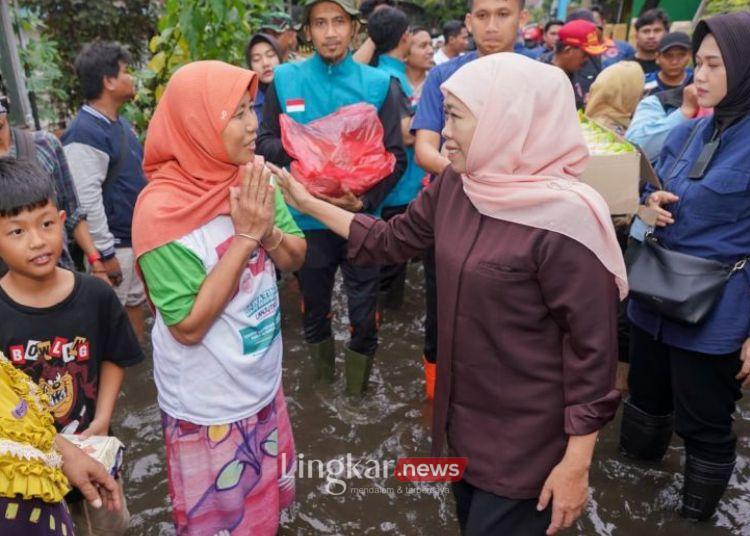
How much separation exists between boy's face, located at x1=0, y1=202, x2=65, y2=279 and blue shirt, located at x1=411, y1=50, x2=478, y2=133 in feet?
6.15

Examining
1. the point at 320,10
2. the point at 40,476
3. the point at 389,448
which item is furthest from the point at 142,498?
the point at 320,10

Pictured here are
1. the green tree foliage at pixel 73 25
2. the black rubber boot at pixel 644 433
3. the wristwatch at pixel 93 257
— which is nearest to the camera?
the black rubber boot at pixel 644 433

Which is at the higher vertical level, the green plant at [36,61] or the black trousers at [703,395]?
the green plant at [36,61]

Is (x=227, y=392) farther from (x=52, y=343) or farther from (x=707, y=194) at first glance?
(x=707, y=194)

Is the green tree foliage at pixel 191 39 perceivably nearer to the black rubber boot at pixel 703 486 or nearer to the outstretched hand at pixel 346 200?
the outstretched hand at pixel 346 200

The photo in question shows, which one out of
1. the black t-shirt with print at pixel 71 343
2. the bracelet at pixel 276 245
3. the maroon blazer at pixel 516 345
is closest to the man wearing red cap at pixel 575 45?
the maroon blazer at pixel 516 345

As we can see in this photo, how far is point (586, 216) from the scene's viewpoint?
158 centimetres

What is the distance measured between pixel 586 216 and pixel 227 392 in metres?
1.20

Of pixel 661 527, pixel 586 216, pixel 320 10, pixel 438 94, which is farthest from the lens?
pixel 320 10

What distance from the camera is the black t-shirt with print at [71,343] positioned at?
1.91 meters

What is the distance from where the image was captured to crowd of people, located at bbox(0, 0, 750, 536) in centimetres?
162

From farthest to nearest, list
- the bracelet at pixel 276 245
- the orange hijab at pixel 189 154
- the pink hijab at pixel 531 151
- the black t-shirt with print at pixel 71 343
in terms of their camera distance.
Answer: the bracelet at pixel 276 245 → the black t-shirt with print at pixel 71 343 → the orange hijab at pixel 189 154 → the pink hijab at pixel 531 151

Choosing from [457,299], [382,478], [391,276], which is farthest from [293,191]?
[391,276]

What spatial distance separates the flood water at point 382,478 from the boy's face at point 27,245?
1.40 m
